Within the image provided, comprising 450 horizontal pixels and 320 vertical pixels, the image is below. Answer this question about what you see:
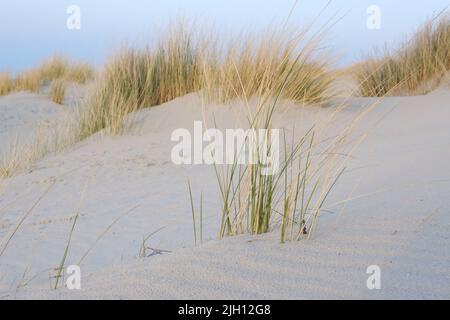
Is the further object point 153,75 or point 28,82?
point 28,82

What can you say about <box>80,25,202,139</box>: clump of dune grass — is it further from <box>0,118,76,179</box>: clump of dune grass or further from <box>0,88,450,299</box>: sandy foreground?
<box>0,88,450,299</box>: sandy foreground

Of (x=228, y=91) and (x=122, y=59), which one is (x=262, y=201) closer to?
(x=228, y=91)

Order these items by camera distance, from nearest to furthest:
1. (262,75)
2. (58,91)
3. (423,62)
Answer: (262,75), (423,62), (58,91)

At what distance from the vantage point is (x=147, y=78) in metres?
6.77

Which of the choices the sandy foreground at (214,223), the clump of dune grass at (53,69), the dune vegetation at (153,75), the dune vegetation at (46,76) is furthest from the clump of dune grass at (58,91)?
the sandy foreground at (214,223)

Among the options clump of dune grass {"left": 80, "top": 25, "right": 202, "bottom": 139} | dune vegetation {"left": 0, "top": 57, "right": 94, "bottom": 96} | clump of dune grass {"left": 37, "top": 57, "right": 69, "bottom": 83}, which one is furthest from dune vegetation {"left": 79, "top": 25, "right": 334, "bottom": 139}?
clump of dune grass {"left": 37, "top": 57, "right": 69, "bottom": 83}

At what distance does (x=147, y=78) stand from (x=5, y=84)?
7730 millimetres

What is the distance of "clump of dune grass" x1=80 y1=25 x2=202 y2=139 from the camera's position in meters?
6.65

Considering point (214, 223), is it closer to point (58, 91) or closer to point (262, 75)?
point (262, 75)

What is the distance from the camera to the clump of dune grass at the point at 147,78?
665 cm

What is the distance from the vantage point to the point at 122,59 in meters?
7.06

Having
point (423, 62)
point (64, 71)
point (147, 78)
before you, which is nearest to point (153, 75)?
point (147, 78)

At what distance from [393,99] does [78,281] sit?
202 inches
